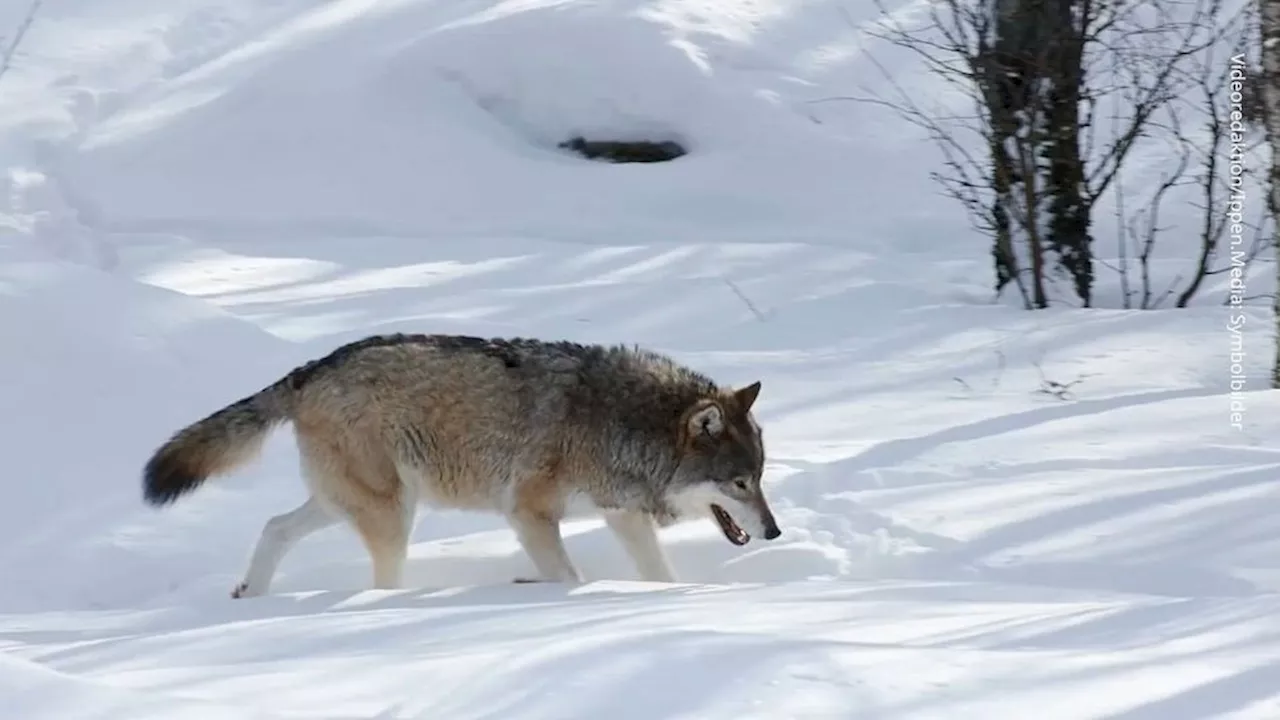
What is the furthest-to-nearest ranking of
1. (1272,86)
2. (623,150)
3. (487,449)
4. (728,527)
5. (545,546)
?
(623,150) < (1272,86) < (728,527) < (487,449) < (545,546)

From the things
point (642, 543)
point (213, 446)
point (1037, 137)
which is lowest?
point (642, 543)

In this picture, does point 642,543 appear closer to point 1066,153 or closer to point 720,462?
point 720,462

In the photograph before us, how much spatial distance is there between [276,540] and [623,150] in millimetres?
10123

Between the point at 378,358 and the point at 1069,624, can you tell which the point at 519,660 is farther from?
the point at 378,358

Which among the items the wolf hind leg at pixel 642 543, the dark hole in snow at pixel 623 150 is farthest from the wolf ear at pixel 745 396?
the dark hole in snow at pixel 623 150

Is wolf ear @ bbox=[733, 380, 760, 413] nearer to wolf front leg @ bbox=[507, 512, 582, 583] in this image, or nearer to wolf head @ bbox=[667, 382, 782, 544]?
wolf head @ bbox=[667, 382, 782, 544]

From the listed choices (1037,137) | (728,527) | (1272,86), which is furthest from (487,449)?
(1037,137)

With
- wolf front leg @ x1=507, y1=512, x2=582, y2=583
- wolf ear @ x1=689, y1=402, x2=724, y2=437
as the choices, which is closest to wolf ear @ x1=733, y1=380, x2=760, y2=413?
wolf ear @ x1=689, y1=402, x2=724, y2=437

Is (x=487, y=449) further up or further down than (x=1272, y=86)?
further down

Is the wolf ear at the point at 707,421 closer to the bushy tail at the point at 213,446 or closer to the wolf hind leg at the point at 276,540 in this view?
the wolf hind leg at the point at 276,540

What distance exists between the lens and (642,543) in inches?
245

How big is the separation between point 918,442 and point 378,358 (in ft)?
8.37

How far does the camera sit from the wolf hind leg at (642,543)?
6.16 metres

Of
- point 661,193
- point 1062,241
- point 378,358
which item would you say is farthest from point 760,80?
point 378,358
